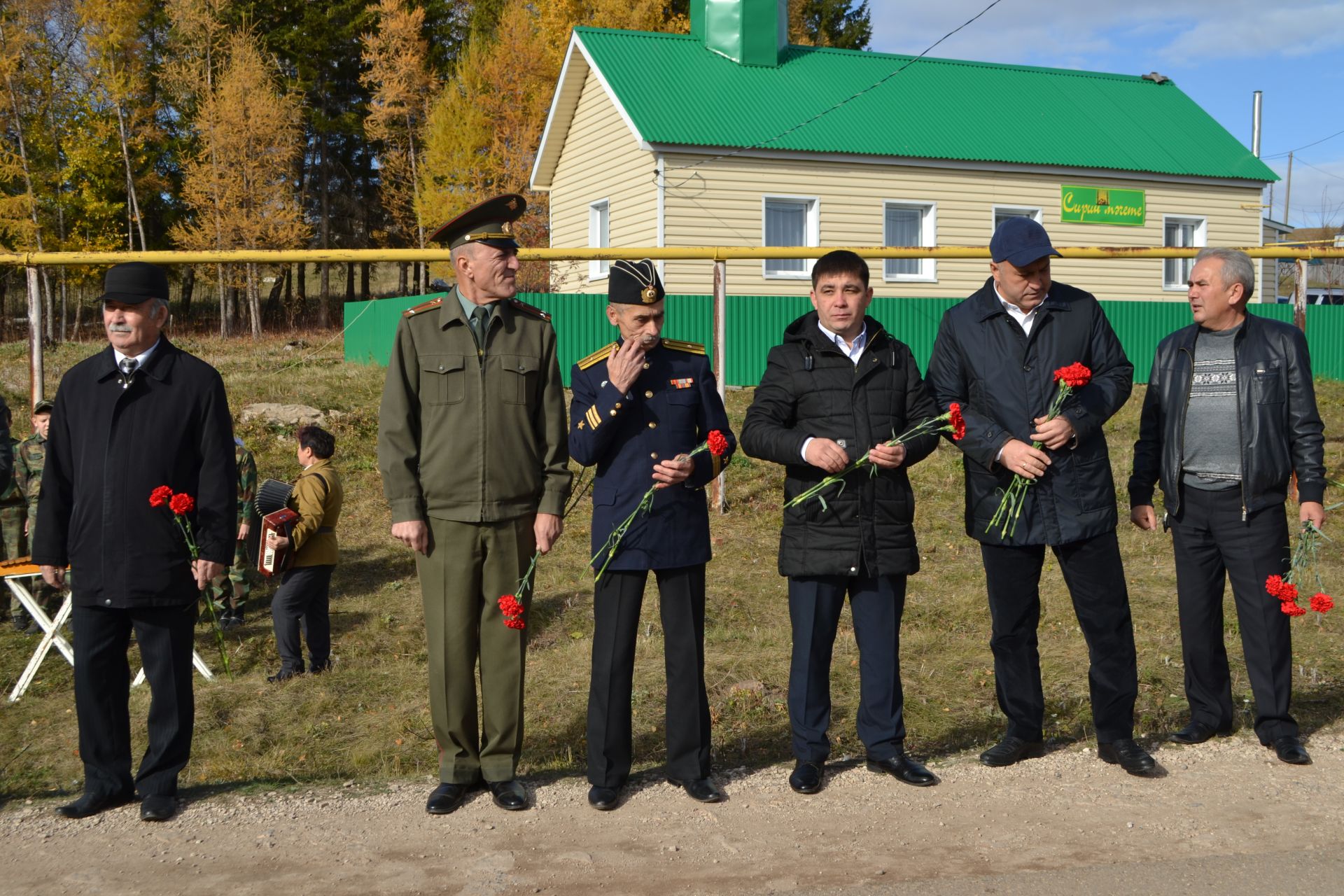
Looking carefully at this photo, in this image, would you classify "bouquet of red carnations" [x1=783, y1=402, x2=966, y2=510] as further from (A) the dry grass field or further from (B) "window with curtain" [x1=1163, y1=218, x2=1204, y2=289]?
(B) "window with curtain" [x1=1163, y1=218, x2=1204, y2=289]

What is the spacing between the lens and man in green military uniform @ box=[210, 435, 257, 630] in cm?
779

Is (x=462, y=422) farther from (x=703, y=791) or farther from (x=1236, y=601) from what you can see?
(x=1236, y=601)

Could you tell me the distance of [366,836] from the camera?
3914 mm

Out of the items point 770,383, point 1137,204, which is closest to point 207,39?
point 1137,204

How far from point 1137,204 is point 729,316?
9359mm

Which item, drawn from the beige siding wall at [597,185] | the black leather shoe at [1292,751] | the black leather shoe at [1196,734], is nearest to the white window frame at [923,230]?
the beige siding wall at [597,185]

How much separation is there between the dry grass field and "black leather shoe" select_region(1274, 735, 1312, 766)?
1.77 ft

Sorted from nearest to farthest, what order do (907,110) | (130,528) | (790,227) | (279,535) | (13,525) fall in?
1. (130,528)
2. (279,535)
3. (13,525)
4. (790,227)
5. (907,110)

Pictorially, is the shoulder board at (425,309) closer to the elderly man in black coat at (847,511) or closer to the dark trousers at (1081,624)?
the elderly man in black coat at (847,511)

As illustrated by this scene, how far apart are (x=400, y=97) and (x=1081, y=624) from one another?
31569mm

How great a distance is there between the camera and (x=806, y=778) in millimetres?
4344

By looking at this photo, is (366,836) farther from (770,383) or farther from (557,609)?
(557,609)

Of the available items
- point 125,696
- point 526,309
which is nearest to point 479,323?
point 526,309

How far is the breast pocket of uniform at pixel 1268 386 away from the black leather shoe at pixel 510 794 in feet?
11.0
